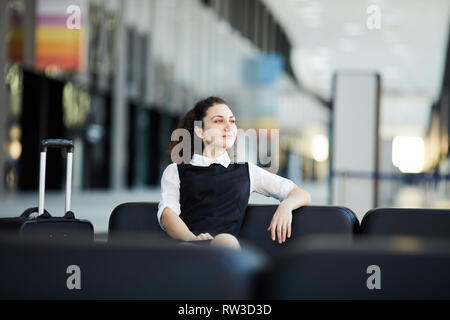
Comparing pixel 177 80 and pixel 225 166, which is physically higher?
pixel 177 80

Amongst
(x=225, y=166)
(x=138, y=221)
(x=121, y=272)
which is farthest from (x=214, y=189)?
(x=121, y=272)

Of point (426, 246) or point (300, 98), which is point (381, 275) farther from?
point (300, 98)

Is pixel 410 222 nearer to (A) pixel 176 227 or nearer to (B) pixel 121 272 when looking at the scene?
(A) pixel 176 227

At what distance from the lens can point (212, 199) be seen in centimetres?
258

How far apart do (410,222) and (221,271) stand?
171 cm

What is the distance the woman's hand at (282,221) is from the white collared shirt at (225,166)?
0.63 feet

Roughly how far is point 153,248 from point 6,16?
13008 millimetres

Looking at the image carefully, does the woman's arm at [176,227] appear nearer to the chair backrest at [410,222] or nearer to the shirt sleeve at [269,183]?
the shirt sleeve at [269,183]

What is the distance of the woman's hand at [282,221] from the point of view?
2535 millimetres

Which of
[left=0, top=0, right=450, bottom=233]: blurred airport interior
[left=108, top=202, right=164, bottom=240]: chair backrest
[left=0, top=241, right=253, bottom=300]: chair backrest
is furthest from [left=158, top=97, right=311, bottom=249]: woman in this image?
[left=0, top=0, right=450, bottom=233]: blurred airport interior

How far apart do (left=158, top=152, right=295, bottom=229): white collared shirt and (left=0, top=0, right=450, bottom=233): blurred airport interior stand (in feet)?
17.8

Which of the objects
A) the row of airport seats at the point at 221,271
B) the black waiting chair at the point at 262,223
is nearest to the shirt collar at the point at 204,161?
the black waiting chair at the point at 262,223

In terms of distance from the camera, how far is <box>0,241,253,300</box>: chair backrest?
1.01m
